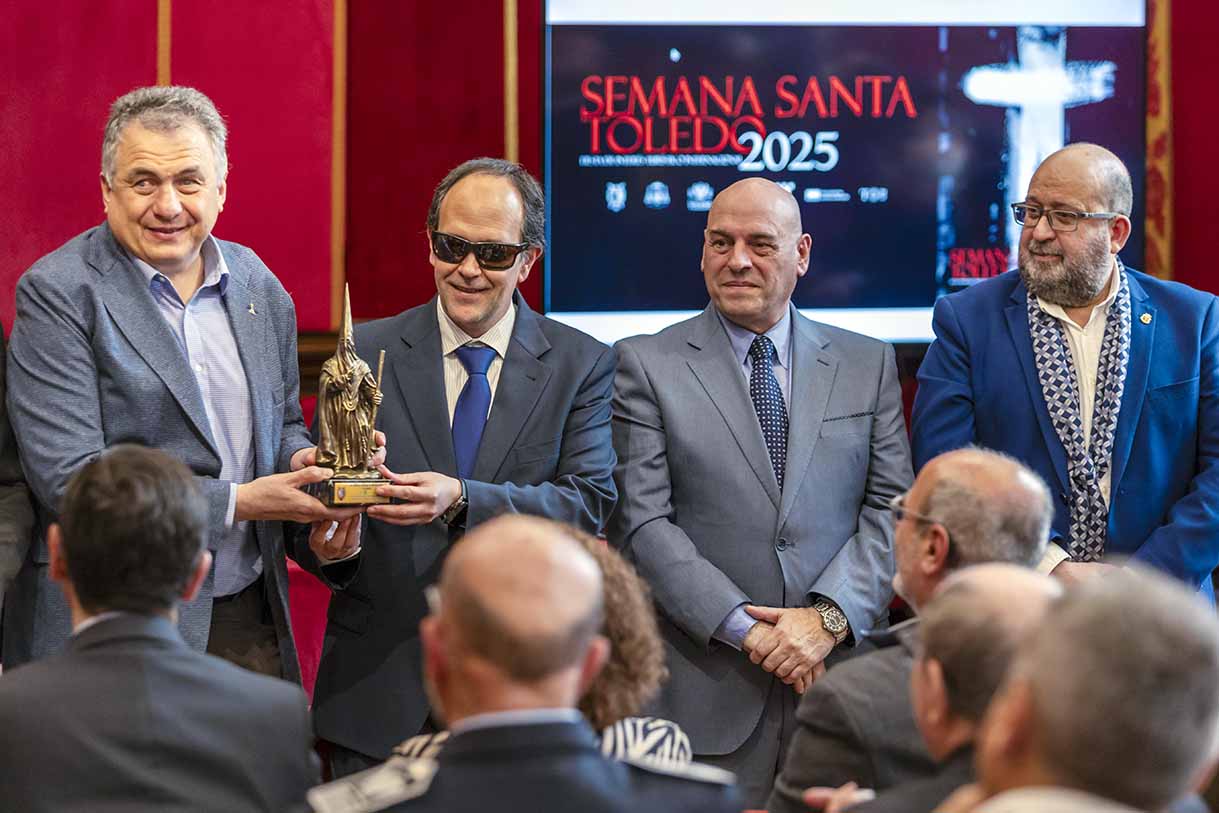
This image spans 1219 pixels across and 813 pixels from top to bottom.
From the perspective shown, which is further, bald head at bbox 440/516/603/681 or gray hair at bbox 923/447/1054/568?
gray hair at bbox 923/447/1054/568

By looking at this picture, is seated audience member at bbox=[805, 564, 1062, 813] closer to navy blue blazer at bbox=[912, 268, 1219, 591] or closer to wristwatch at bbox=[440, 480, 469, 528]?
wristwatch at bbox=[440, 480, 469, 528]

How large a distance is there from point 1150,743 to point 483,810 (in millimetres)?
696

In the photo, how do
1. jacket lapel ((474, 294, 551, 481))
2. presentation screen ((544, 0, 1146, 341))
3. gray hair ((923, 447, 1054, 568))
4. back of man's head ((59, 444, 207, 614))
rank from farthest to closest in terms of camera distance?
presentation screen ((544, 0, 1146, 341))
jacket lapel ((474, 294, 551, 481))
gray hair ((923, 447, 1054, 568))
back of man's head ((59, 444, 207, 614))

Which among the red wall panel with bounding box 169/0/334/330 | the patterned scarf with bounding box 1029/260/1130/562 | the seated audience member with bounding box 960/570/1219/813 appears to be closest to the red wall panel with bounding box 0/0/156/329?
the red wall panel with bounding box 169/0/334/330

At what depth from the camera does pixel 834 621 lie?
357 centimetres

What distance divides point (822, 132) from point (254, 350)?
237cm

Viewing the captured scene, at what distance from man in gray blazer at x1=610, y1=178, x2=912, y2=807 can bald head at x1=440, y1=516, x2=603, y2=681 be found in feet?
5.84

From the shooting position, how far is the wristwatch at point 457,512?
10.7 ft

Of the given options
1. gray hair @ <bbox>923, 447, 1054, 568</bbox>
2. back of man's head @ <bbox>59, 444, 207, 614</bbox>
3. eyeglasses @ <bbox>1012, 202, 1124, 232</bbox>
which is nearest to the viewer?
back of man's head @ <bbox>59, 444, 207, 614</bbox>

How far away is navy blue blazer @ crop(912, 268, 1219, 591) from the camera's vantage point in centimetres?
369

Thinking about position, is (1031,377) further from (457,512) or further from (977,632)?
(977,632)

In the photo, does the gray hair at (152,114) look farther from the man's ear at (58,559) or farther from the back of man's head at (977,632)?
the back of man's head at (977,632)

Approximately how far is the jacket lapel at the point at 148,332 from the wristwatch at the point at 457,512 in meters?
0.48

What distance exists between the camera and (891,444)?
150 inches
